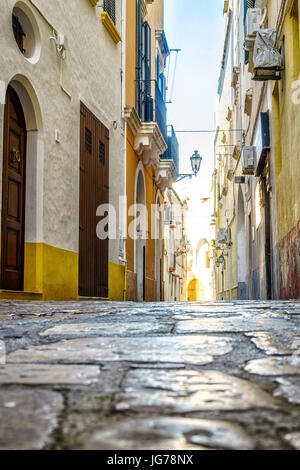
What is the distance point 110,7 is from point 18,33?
5.51 metres

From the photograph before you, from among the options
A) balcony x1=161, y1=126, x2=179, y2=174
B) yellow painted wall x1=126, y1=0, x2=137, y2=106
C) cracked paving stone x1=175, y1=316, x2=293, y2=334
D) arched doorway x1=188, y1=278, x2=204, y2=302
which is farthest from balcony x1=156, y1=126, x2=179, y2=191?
arched doorway x1=188, y1=278, x2=204, y2=302

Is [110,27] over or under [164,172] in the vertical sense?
over

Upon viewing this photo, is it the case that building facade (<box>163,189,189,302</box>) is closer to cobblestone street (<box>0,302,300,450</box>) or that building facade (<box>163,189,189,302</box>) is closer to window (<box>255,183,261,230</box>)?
window (<box>255,183,261,230</box>)

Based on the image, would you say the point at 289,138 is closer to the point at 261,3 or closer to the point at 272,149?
the point at 272,149

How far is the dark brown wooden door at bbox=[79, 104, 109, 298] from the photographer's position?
10.4 meters

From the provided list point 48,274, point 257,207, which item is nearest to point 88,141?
point 48,274

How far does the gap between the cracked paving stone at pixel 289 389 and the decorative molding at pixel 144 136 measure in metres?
12.8

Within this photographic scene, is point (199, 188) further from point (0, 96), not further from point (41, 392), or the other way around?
point (41, 392)

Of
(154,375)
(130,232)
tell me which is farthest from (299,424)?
(130,232)

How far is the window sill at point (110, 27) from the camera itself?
40.1ft

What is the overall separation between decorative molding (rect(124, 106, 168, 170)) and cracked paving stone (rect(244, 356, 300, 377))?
40.8 ft

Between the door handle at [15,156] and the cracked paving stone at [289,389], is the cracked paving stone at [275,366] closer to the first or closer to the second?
the cracked paving stone at [289,389]

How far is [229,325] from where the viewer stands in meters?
3.21

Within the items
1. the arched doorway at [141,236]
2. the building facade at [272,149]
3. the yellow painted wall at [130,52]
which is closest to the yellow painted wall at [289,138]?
the building facade at [272,149]
